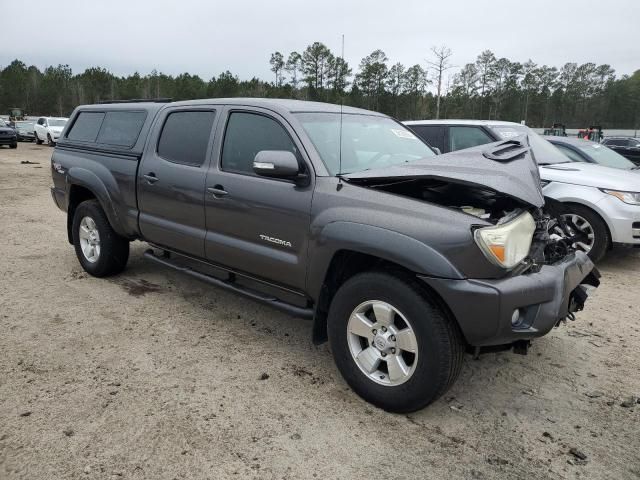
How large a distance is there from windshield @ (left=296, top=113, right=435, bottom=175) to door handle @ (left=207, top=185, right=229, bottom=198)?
792 mm

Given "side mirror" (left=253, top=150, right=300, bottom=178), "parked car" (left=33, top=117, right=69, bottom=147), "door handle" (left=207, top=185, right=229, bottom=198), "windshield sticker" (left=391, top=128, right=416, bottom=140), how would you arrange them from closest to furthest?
"side mirror" (left=253, top=150, right=300, bottom=178)
"door handle" (left=207, top=185, right=229, bottom=198)
"windshield sticker" (left=391, top=128, right=416, bottom=140)
"parked car" (left=33, top=117, right=69, bottom=147)

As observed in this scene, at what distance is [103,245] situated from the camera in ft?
16.7

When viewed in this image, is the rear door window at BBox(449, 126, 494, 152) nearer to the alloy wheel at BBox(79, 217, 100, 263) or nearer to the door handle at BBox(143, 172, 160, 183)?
the door handle at BBox(143, 172, 160, 183)

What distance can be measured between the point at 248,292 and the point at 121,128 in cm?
244

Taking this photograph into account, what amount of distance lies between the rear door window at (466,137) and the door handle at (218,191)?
165 inches

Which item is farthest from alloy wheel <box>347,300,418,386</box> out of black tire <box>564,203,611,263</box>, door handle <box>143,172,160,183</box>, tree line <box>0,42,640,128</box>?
tree line <box>0,42,640,128</box>

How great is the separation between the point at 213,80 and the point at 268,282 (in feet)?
242

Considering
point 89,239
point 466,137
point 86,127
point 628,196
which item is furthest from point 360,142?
point 628,196

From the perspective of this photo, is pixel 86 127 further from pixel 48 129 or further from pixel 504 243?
pixel 48 129

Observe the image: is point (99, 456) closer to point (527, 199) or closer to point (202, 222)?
point (202, 222)

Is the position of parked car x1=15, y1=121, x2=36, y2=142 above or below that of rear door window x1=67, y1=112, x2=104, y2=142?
below

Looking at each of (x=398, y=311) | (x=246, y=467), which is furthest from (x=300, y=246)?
(x=246, y=467)

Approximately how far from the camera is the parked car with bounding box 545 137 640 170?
7.82 m

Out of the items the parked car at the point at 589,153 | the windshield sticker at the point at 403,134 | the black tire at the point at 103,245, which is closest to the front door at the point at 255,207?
the windshield sticker at the point at 403,134
